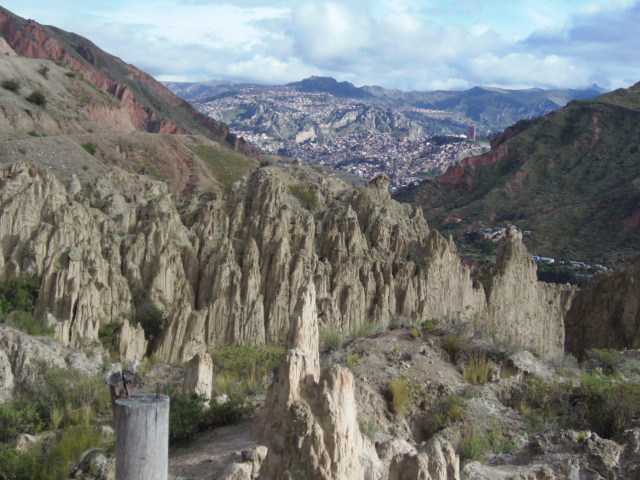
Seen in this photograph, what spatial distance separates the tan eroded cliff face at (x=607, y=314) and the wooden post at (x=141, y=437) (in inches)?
1021

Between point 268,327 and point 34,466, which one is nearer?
point 34,466

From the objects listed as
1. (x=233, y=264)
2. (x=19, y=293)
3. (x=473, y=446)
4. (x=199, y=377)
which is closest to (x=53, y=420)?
(x=199, y=377)

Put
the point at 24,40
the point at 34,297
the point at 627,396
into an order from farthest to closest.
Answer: the point at 24,40
the point at 34,297
the point at 627,396

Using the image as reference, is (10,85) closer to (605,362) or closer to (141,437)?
(605,362)

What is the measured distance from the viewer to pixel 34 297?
790 inches

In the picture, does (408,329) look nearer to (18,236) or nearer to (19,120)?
(18,236)

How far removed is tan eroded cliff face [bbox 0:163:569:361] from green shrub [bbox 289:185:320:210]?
0.47m

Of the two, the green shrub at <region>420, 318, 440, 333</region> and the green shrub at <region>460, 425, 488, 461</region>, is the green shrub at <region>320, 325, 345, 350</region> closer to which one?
the green shrub at <region>420, 318, 440, 333</region>

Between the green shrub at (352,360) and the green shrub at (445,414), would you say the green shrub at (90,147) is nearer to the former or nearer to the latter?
the green shrub at (352,360)

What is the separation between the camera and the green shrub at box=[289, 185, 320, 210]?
94.8 feet

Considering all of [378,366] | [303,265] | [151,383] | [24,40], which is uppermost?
[24,40]

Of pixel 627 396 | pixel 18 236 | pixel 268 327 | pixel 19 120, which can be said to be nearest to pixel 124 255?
pixel 18 236

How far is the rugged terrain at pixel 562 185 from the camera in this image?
221 feet

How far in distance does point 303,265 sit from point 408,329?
308 inches
